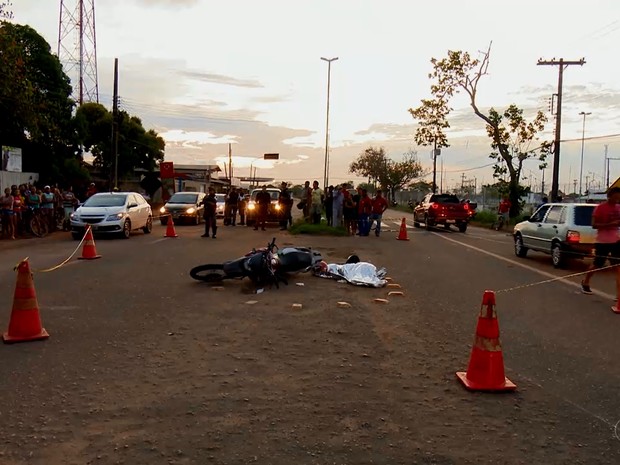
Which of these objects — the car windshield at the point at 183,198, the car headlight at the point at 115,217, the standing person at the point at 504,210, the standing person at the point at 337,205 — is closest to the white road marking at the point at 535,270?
the standing person at the point at 337,205

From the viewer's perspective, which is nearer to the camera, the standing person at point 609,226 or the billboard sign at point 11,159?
the standing person at point 609,226

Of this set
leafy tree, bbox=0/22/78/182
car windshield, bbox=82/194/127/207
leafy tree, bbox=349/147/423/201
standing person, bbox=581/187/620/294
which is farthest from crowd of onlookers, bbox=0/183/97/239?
leafy tree, bbox=349/147/423/201

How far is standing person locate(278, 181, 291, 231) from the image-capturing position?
24.1 meters

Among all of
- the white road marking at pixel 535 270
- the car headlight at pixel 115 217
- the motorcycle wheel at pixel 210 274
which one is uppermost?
the car headlight at pixel 115 217

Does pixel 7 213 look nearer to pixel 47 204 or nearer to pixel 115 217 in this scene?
pixel 47 204

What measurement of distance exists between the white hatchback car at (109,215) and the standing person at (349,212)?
725 cm

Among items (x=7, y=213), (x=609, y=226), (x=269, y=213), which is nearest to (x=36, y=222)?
(x=7, y=213)

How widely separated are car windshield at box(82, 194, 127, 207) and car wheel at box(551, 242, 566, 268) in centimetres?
1339

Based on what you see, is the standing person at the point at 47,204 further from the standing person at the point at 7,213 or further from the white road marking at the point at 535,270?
the white road marking at the point at 535,270

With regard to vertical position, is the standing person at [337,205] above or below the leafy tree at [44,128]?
below

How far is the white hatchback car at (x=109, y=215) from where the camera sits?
18.7 metres

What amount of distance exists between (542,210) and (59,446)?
45.2 feet

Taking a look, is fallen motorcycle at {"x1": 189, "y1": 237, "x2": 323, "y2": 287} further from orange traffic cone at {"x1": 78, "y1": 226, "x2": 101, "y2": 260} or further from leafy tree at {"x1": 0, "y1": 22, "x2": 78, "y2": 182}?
leafy tree at {"x1": 0, "y1": 22, "x2": 78, "y2": 182}

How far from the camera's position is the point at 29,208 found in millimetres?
19422
